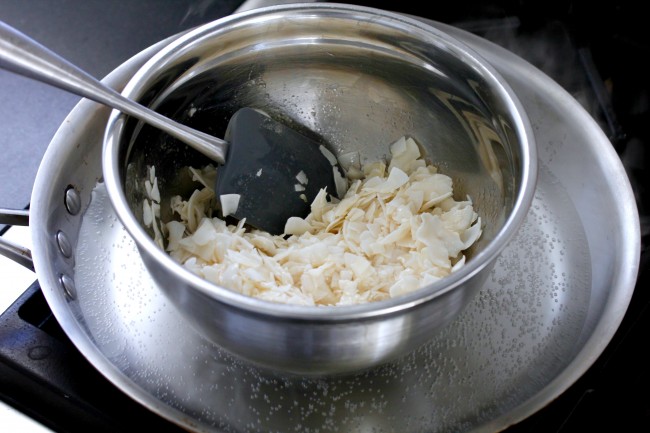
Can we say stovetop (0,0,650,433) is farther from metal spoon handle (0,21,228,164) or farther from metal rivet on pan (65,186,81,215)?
metal spoon handle (0,21,228,164)

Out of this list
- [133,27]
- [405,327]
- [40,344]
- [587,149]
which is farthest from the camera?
[133,27]

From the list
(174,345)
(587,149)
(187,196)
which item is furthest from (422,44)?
(174,345)

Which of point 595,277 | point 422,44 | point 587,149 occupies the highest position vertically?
point 422,44

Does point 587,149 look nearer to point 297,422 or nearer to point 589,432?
point 589,432

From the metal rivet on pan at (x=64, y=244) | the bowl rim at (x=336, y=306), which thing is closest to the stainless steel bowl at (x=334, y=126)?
the bowl rim at (x=336, y=306)

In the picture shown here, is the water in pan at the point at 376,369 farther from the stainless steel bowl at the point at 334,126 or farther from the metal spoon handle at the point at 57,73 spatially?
the metal spoon handle at the point at 57,73

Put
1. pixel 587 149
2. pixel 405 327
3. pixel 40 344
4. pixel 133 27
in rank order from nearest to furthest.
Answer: pixel 405 327 < pixel 40 344 < pixel 587 149 < pixel 133 27

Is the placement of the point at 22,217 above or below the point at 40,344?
above
